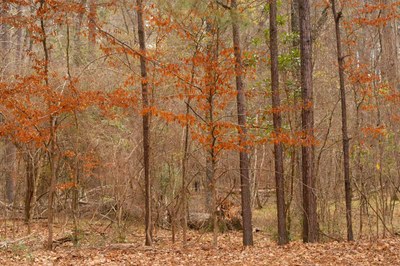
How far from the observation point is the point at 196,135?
472 inches

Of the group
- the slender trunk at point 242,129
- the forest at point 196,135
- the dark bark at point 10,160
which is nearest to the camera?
the forest at point 196,135

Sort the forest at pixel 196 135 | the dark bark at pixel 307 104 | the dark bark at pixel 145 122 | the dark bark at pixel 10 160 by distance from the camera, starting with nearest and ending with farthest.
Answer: the forest at pixel 196 135 → the dark bark at pixel 307 104 → the dark bark at pixel 145 122 → the dark bark at pixel 10 160

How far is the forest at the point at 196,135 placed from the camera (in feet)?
40.2

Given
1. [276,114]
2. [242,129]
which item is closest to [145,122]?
[242,129]

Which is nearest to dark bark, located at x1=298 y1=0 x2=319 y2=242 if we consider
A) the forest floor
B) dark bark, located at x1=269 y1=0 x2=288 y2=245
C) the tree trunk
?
dark bark, located at x1=269 y1=0 x2=288 y2=245

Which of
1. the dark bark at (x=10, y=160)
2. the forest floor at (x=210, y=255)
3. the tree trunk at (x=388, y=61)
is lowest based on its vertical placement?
the forest floor at (x=210, y=255)

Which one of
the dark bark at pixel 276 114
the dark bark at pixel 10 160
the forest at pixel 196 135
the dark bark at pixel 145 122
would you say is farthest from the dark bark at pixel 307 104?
the dark bark at pixel 10 160

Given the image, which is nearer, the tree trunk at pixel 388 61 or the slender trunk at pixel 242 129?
the slender trunk at pixel 242 129

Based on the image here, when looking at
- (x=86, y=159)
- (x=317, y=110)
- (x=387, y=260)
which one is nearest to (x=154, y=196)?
(x=86, y=159)

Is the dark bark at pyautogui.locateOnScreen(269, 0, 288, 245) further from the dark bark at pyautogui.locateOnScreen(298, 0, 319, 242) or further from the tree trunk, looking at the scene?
the tree trunk

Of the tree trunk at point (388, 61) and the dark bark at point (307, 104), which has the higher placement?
the tree trunk at point (388, 61)

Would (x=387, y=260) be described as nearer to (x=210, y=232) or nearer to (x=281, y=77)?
(x=281, y=77)

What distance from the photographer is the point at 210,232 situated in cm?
1947

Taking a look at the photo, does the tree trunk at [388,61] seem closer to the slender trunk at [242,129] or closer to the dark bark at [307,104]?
the dark bark at [307,104]
